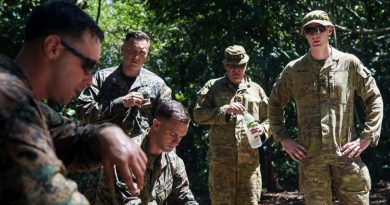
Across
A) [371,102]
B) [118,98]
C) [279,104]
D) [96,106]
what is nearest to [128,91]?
[118,98]

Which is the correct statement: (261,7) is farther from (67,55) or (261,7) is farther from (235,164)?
(67,55)

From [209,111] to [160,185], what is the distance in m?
2.61

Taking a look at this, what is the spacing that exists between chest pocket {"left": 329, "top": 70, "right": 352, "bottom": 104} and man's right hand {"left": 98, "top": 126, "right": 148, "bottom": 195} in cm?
365

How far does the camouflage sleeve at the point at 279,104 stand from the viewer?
19.4 feet

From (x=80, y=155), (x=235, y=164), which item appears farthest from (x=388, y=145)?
(x=80, y=155)

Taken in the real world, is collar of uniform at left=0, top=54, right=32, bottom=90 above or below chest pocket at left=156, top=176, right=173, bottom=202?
above

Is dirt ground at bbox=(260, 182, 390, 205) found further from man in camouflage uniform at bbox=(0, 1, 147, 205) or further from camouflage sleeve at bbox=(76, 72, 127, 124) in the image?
man in camouflage uniform at bbox=(0, 1, 147, 205)

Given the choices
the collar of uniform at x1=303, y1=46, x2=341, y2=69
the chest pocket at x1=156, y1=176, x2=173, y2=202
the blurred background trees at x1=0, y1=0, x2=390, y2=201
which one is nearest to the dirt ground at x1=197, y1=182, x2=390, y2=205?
the blurred background trees at x1=0, y1=0, x2=390, y2=201

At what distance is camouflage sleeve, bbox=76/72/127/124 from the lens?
5.45 meters

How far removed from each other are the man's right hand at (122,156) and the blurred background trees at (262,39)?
5732 millimetres

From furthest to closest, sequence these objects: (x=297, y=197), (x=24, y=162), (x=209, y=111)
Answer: (x=297, y=197)
(x=209, y=111)
(x=24, y=162)

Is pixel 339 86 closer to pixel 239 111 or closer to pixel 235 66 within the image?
pixel 239 111

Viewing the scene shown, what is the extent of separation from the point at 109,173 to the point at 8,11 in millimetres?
7333

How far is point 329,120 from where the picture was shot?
5.44m
